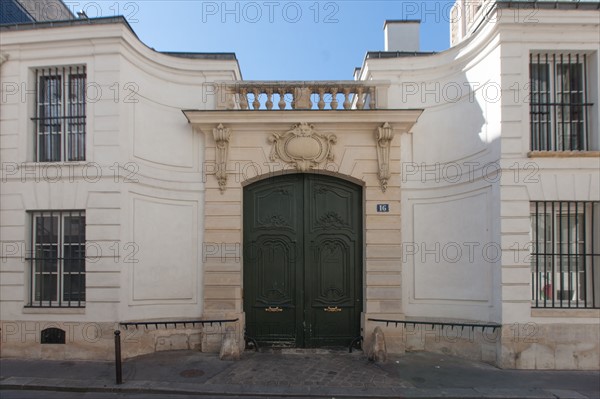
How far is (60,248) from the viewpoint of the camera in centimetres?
770

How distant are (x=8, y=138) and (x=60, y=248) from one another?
227cm

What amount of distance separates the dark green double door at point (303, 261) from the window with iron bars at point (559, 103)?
343 cm

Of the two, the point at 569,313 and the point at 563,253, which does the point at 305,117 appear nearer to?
the point at 563,253

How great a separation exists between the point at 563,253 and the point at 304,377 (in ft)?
15.9

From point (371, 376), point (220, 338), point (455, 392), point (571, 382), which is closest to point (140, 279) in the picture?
point (220, 338)

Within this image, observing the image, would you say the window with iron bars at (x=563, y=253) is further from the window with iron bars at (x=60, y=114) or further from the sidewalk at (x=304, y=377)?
the window with iron bars at (x=60, y=114)

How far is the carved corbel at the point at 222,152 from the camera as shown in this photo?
811 cm

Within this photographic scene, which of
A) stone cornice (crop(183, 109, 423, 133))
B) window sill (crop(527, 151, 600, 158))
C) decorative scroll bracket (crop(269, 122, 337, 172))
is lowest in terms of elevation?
window sill (crop(527, 151, 600, 158))

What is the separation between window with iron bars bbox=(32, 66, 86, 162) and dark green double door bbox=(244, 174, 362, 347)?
131 inches

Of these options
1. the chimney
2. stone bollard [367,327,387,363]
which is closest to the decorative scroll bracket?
stone bollard [367,327,387,363]

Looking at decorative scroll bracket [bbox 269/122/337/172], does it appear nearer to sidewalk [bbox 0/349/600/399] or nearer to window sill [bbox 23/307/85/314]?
sidewalk [bbox 0/349/600/399]

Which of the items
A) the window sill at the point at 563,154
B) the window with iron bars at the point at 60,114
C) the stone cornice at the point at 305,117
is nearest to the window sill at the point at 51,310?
the window with iron bars at the point at 60,114

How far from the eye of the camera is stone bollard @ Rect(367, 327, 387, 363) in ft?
24.2

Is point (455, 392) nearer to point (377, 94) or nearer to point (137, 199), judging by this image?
point (377, 94)
